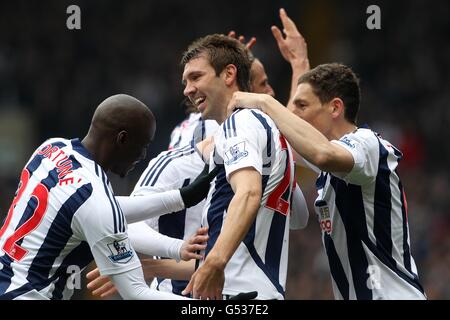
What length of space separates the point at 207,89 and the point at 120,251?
1.14 m

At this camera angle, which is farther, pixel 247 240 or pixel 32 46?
pixel 32 46

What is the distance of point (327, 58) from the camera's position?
56.8 feet

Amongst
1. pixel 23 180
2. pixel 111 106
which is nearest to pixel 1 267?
pixel 23 180

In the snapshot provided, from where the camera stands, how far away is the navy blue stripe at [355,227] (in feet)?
18.2

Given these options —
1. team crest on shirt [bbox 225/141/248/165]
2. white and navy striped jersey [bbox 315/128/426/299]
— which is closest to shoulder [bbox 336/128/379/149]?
white and navy striped jersey [bbox 315/128/426/299]

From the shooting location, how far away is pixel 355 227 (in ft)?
18.3

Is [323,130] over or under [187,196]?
over

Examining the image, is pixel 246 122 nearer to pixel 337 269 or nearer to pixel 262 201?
pixel 262 201

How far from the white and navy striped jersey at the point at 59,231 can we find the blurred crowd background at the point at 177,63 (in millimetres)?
8654

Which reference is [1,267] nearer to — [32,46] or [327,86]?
[327,86]

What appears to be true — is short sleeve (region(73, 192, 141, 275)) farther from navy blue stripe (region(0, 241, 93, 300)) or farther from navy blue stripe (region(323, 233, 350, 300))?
navy blue stripe (region(323, 233, 350, 300))

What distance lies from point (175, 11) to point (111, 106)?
13.6 meters

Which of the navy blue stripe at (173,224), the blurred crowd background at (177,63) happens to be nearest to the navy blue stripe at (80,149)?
the navy blue stripe at (173,224)

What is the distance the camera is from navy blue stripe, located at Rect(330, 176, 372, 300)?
556 cm
